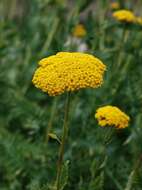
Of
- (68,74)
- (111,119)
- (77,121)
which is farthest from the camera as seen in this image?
(77,121)

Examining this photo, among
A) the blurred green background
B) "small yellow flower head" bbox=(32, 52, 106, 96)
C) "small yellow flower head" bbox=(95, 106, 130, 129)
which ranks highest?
"small yellow flower head" bbox=(32, 52, 106, 96)

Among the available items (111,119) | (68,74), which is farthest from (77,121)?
(68,74)

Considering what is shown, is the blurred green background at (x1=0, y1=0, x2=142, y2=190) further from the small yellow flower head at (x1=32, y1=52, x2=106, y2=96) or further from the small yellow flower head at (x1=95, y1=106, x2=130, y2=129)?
the small yellow flower head at (x1=32, y1=52, x2=106, y2=96)

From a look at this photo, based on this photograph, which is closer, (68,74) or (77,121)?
(68,74)

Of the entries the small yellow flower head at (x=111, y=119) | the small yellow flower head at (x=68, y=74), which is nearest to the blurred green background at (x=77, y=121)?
the small yellow flower head at (x=111, y=119)

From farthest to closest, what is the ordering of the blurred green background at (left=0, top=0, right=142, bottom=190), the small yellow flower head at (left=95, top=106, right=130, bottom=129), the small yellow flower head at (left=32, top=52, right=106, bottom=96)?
1. the blurred green background at (left=0, top=0, right=142, bottom=190)
2. the small yellow flower head at (left=95, top=106, right=130, bottom=129)
3. the small yellow flower head at (left=32, top=52, right=106, bottom=96)

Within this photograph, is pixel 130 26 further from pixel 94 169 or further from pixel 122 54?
pixel 94 169

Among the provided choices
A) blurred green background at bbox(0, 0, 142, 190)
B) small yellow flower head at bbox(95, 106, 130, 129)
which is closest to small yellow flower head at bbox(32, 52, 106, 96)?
small yellow flower head at bbox(95, 106, 130, 129)

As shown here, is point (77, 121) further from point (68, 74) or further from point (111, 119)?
point (68, 74)

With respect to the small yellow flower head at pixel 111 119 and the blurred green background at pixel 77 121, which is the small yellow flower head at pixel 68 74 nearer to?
the small yellow flower head at pixel 111 119

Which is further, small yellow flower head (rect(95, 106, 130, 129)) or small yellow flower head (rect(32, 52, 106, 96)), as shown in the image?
small yellow flower head (rect(95, 106, 130, 129))
